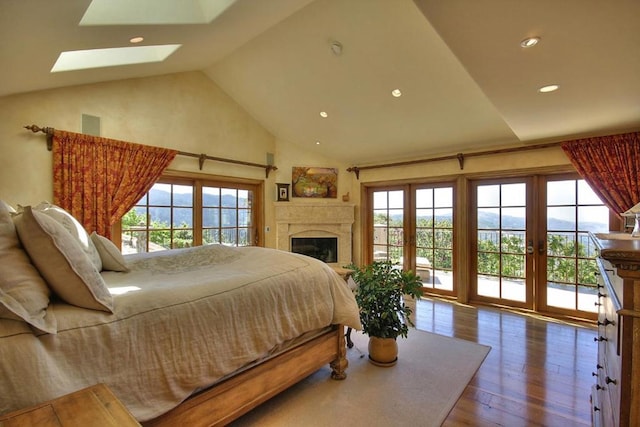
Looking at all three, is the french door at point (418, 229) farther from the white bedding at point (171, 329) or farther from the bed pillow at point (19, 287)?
the bed pillow at point (19, 287)

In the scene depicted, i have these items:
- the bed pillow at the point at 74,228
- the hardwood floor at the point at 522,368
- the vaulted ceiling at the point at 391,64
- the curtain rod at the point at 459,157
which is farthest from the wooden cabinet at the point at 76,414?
the curtain rod at the point at 459,157

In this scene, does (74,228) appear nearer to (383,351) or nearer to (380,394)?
(380,394)

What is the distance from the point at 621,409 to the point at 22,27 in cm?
332

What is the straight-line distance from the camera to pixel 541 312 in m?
3.97

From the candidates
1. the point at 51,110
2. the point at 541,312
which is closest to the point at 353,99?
the point at 51,110

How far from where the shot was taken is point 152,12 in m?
2.25

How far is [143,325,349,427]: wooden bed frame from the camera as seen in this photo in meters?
1.45

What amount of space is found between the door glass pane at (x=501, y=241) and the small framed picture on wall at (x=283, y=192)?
10.0 ft

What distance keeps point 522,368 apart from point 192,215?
168 inches

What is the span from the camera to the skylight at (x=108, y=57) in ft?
9.38

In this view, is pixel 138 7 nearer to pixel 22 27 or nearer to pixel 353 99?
pixel 22 27

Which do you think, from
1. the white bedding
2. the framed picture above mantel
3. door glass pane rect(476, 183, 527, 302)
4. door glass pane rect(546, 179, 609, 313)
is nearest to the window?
the framed picture above mantel

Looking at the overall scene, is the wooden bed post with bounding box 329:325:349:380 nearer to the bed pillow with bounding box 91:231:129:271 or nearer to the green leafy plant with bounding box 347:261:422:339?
the green leafy plant with bounding box 347:261:422:339

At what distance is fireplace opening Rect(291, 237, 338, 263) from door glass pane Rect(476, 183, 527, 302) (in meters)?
2.34
